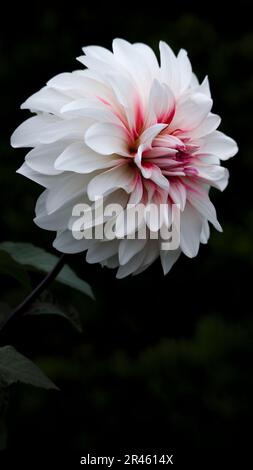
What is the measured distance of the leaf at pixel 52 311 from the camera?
1.02m

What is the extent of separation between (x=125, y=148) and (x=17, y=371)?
277mm

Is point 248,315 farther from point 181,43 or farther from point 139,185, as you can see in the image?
point 139,185

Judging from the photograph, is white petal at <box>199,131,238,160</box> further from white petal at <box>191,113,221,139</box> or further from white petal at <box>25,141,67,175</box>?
white petal at <box>25,141,67,175</box>

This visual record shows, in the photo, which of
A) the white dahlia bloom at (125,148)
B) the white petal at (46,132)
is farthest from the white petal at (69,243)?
the white petal at (46,132)

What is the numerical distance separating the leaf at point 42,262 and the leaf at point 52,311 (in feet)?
0.12

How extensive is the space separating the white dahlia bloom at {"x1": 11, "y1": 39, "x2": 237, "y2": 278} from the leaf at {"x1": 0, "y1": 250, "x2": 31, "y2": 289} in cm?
10

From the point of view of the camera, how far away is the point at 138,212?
0.87 metres

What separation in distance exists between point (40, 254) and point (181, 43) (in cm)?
173

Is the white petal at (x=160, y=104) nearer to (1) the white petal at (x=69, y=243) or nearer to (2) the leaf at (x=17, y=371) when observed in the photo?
(1) the white petal at (x=69, y=243)

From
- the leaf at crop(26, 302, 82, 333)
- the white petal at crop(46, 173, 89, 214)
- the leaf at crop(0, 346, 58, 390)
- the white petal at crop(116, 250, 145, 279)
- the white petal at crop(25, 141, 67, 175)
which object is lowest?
the leaf at crop(0, 346, 58, 390)

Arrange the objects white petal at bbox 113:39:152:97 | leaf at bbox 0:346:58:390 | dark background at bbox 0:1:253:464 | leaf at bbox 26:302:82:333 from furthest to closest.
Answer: dark background at bbox 0:1:253:464 → leaf at bbox 26:302:82:333 → white petal at bbox 113:39:152:97 → leaf at bbox 0:346:58:390

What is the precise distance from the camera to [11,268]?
3.26 feet

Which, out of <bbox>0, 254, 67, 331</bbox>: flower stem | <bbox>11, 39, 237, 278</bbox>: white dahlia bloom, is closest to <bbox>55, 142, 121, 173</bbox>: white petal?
<bbox>11, 39, 237, 278</bbox>: white dahlia bloom

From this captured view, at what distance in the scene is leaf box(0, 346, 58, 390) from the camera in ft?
2.68
